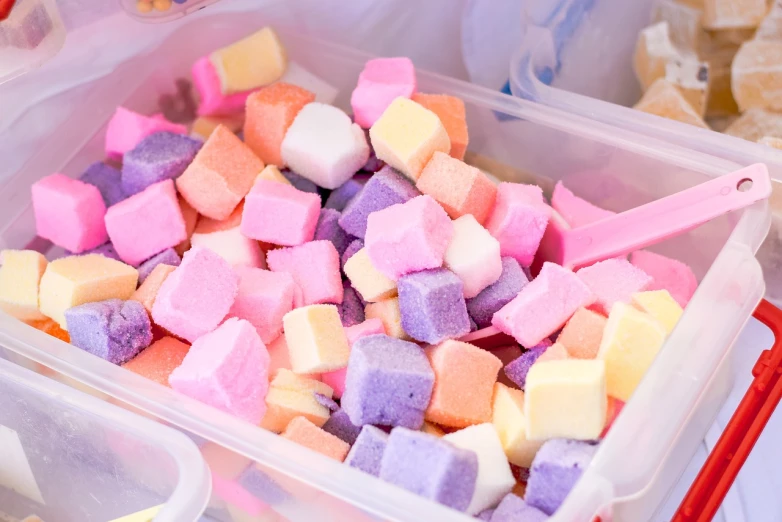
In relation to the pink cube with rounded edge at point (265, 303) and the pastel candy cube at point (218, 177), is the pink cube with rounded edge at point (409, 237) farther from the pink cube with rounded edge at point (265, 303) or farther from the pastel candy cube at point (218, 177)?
the pastel candy cube at point (218, 177)

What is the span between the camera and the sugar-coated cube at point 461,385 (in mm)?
810

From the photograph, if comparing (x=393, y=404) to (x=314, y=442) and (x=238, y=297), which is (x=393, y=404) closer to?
(x=314, y=442)

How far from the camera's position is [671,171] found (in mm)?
992

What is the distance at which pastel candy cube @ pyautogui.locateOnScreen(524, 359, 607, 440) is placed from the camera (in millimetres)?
738

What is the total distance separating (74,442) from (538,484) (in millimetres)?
471

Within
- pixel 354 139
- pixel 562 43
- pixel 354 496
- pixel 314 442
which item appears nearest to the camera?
pixel 354 496

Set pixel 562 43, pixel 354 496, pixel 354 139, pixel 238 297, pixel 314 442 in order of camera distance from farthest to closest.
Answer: pixel 562 43 → pixel 354 139 → pixel 238 297 → pixel 314 442 → pixel 354 496

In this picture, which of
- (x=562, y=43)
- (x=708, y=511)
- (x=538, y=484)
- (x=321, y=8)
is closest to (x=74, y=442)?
(x=538, y=484)

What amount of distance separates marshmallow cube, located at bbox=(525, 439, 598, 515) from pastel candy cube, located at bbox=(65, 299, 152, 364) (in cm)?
46

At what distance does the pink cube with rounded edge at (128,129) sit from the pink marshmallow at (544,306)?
0.56 m

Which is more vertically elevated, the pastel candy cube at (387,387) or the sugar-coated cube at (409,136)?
the sugar-coated cube at (409,136)

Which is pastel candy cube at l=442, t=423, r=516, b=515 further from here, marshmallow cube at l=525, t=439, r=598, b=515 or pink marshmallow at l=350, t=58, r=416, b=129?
pink marshmallow at l=350, t=58, r=416, b=129

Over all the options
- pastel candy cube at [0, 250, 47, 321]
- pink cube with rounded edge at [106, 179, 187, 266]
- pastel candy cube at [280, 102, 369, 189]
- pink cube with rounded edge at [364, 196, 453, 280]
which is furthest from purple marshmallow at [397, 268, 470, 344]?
pastel candy cube at [0, 250, 47, 321]

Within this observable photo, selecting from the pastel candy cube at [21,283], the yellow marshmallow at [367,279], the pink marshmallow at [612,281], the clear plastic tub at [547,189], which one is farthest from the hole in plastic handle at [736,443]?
the pastel candy cube at [21,283]
